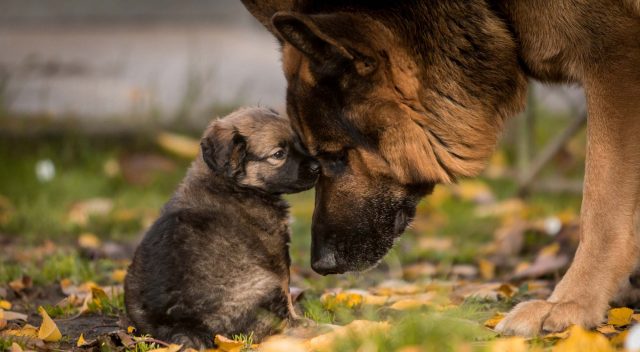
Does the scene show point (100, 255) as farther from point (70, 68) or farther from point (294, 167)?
point (70, 68)

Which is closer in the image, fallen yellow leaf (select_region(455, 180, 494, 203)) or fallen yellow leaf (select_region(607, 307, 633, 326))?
fallen yellow leaf (select_region(607, 307, 633, 326))

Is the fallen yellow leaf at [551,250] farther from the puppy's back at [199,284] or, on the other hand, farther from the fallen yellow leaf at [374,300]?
the puppy's back at [199,284]

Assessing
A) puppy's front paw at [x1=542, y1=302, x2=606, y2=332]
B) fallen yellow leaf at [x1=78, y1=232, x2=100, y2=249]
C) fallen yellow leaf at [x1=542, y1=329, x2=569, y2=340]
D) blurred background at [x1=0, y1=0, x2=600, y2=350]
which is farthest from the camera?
fallen yellow leaf at [x1=78, y1=232, x2=100, y2=249]

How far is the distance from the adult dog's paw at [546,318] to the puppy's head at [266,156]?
3.40 ft

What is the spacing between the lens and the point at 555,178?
810cm

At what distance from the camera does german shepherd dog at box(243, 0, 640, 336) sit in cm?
395

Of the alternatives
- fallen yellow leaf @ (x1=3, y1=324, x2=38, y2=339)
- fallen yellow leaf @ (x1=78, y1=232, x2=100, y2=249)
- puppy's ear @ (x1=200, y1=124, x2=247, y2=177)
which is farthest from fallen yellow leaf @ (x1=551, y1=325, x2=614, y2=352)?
fallen yellow leaf @ (x1=78, y1=232, x2=100, y2=249)

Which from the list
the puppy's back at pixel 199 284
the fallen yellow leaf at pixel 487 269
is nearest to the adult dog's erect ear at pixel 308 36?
the puppy's back at pixel 199 284

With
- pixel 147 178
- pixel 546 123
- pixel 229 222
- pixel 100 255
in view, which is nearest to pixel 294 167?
pixel 229 222

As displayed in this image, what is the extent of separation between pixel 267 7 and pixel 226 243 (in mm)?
1082

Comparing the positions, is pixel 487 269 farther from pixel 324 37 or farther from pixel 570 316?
pixel 324 37

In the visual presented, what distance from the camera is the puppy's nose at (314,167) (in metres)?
4.23

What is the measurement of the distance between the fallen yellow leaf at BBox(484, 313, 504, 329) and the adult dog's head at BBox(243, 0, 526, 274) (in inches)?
21.5

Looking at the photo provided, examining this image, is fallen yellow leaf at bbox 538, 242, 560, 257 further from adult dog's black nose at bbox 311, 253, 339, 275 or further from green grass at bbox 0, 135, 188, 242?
green grass at bbox 0, 135, 188, 242
